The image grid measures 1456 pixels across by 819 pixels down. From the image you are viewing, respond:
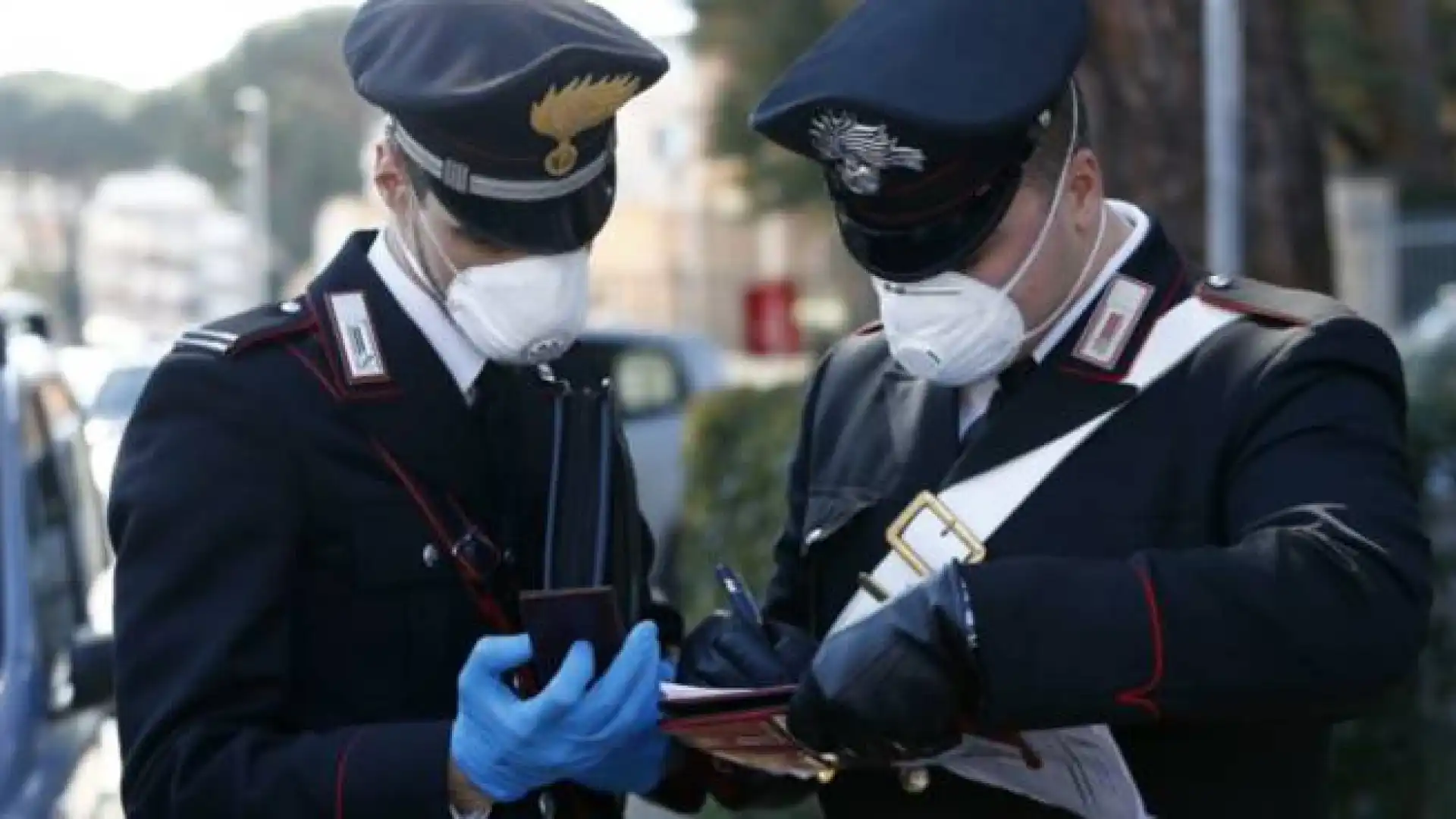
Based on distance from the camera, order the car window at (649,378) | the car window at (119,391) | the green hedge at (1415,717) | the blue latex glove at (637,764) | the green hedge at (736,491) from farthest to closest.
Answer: the car window at (649,378)
the car window at (119,391)
the green hedge at (736,491)
the green hedge at (1415,717)
the blue latex glove at (637,764)

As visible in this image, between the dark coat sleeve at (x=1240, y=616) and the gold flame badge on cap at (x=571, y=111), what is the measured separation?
0.77 meters

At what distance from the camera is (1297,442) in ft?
8.21

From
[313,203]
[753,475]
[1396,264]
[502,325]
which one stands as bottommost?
[313,203]

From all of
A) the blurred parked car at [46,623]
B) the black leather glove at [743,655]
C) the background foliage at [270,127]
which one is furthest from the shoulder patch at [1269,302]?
the background foliage at [270,127]

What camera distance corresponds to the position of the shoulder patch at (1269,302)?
8.69ft

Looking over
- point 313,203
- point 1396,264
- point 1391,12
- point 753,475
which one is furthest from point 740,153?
point 313,203

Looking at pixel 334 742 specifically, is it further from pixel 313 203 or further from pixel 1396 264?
pixel 313 203

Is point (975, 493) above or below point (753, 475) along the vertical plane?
above

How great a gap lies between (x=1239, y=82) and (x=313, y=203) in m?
60.1

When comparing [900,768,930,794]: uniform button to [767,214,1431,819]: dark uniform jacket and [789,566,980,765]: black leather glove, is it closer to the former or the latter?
[767,214,1431,819]: dark uniform jacket

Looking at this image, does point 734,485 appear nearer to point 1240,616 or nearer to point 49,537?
point 49,537

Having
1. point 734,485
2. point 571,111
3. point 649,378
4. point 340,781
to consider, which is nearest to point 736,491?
point 734,485

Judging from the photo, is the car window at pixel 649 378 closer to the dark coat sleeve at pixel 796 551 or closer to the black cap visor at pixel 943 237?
the dark coat sleeve at pixel 796 551

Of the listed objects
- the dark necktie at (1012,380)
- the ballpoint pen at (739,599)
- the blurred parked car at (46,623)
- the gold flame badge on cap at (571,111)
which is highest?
the gold flame badge on cap at (571,111)
